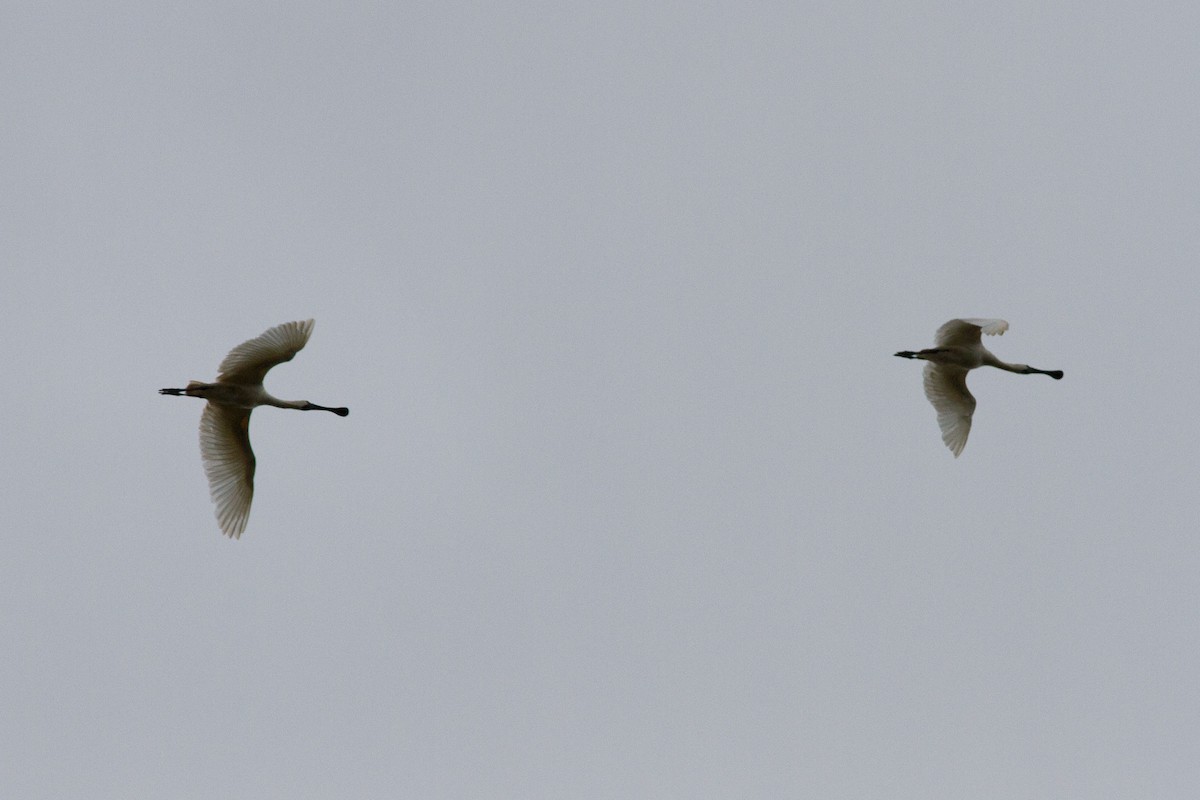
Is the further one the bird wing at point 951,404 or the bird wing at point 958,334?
the bird wing at point 951,404

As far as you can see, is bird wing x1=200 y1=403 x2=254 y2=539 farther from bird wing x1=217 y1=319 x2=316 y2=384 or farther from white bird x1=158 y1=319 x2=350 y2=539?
bird wing x1=217 y1=319 x2=316 y2=384

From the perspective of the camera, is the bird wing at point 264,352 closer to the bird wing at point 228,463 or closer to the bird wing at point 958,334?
the bird wing at point 228,463

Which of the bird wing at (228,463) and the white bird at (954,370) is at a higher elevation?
the white bird at (954,370)

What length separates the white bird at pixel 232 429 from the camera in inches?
1060

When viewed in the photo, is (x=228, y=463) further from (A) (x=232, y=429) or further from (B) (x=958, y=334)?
(B) (x=958, y=334)

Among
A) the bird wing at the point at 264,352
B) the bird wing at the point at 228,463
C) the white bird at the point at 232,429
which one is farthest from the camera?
the bird wing at the point at 228,463

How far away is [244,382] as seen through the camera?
27.2m

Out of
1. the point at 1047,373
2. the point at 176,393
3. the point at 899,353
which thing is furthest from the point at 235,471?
the point at 1047,373

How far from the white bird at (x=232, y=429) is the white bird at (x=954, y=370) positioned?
11046mm

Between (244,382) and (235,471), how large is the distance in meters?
1.74

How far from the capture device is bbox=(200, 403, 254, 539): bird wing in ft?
91.4

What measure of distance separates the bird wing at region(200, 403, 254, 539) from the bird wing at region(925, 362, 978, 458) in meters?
12.2

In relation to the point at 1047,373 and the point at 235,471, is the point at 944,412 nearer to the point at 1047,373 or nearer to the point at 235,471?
the point at 1047,373

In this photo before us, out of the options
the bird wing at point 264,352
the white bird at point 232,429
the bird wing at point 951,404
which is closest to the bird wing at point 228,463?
the white bird at point 232,429
